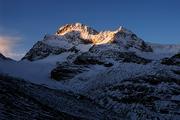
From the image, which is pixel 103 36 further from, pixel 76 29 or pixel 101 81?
pixel 101 81

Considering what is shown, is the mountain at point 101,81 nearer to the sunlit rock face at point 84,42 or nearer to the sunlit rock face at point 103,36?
the sunlit rock face at point 84,42

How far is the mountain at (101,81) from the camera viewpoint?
3591 cm

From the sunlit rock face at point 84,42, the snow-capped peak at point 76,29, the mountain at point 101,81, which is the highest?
the snow-capped peak at point 76,29

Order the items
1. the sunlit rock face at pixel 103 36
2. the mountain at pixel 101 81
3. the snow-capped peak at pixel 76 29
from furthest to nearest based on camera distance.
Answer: the snow-capped peak at pixel 76 29 → the sunlit rock face at pixel 103 36 → the mountain at pixel 101 81

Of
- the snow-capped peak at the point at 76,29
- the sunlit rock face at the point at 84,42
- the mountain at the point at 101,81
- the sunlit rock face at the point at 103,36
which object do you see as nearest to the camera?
the mountain at the point at 101,81

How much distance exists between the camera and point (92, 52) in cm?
9869

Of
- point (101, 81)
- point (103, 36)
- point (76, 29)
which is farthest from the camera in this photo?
point (76, 29)

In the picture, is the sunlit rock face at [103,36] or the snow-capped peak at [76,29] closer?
the sunlit rock face at [103,36]

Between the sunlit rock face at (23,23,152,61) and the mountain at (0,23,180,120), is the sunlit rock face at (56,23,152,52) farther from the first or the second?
the mountain at (0,23,180,120)

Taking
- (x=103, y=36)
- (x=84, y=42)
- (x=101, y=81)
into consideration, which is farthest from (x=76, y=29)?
(x=101, y=81)

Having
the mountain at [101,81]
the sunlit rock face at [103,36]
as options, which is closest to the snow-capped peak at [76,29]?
the sunlit rock face at [103,36]

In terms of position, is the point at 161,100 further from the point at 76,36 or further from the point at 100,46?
the point at 76,36

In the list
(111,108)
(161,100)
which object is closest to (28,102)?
(111,108)

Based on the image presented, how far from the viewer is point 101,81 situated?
200 ft
